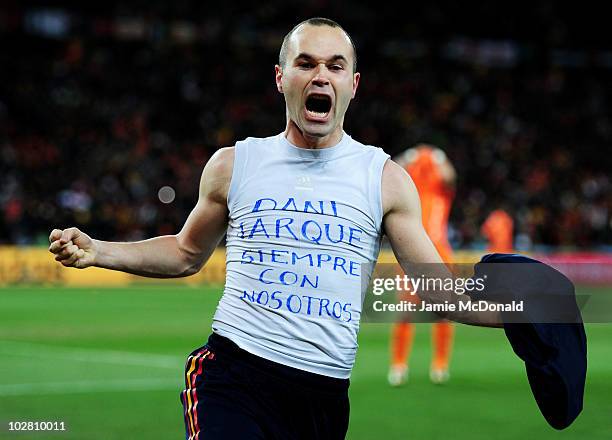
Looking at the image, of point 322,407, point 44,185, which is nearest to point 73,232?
point 322,407

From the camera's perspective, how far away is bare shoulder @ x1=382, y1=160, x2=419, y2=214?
418 cm

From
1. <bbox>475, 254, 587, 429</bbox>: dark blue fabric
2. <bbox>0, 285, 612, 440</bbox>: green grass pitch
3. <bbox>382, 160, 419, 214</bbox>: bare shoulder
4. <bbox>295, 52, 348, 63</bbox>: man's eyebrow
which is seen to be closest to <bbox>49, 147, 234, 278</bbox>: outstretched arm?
<bbox>295, 52, 348, 63</bbox>: man's eyebrow

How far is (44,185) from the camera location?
81.7 feet

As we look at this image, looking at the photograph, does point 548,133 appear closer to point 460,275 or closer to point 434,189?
point 434,189

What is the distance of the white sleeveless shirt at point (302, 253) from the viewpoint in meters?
4.05

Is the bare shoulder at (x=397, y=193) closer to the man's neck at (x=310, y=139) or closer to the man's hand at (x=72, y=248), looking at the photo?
the man's neck at (x=310, y=139)

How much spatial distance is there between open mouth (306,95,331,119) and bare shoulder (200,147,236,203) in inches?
15.3

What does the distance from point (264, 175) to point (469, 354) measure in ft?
34.0

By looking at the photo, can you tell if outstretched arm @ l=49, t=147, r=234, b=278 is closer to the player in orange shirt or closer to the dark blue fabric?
the dark blue fabric

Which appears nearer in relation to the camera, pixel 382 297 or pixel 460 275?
pixel 460 275

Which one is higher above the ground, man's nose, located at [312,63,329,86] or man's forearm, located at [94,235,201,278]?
man's nose, located at [312,63,329,86]

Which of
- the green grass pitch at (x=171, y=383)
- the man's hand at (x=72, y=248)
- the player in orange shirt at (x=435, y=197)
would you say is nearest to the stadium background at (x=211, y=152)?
the green grass pitch at (x=171, y=383)

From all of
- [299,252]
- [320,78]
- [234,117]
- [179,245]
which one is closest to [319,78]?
[320,78]

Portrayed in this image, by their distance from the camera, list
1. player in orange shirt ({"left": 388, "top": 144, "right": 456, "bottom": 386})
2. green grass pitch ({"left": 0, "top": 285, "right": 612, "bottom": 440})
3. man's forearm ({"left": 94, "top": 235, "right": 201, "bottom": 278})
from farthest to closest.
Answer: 1. player in orange shirt ({"left": 388, "top": 144, "right": 456, "bottom": 386})
2. green grass pitch ({"left": 0, "top": 285, "right": 612, "bottom": 440})
3. man's forearm ({"left": 94, "top": 235, "right": 201, "bottom": 278})
